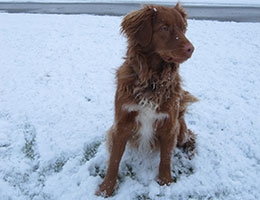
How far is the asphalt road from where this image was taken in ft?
41.2

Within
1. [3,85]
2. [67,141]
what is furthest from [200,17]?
[67,141]

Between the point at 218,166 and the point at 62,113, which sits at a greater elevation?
the point at 218,166

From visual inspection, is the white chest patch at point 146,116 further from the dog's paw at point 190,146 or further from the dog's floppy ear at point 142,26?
the dog's paw at point 190,146

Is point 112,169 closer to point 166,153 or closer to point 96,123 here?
point 166,153

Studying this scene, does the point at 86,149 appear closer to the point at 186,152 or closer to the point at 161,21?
the point at 186,152

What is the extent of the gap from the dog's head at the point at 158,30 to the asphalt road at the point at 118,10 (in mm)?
9749

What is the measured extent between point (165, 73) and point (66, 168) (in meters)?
1.84

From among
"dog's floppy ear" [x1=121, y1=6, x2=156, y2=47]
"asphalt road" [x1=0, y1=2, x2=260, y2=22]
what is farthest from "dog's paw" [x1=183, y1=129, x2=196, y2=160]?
"asphalt road" [x1=0, y1=2, x2=260, y2=22]

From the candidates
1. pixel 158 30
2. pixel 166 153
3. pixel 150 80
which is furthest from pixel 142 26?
pixel 166 153

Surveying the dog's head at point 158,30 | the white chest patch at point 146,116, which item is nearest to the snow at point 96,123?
the white chest patch at point 146,116

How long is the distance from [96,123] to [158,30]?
2253 mm

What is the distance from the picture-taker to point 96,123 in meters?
4.68

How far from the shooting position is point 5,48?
8086 millimetres

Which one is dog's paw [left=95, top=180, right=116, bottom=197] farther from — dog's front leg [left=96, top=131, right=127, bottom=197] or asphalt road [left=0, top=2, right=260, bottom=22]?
asphalt road [left=0, top=2, right=260, bottom=22]
